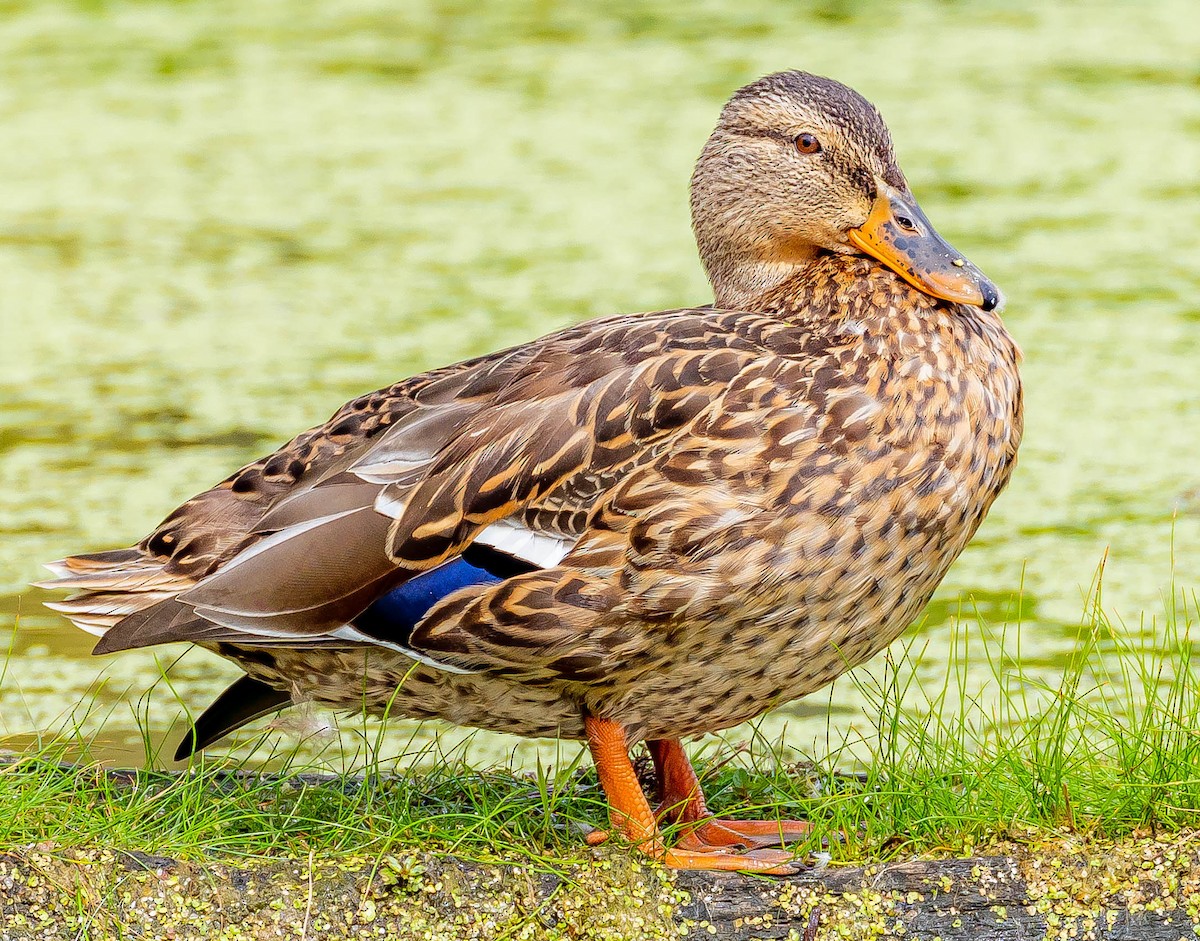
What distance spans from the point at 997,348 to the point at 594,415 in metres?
0.76

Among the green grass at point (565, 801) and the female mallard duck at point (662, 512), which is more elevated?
the female mallard duck at point (662, 512)

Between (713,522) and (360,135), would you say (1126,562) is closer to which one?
(713,522)

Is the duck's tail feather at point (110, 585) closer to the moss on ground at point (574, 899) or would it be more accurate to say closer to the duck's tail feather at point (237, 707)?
the duck's tail feather at point (237, 707)

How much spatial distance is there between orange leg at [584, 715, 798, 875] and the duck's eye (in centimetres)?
113

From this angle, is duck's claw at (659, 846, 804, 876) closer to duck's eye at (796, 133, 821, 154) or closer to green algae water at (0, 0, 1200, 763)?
green algae water at (0, 0, 1200, 763)

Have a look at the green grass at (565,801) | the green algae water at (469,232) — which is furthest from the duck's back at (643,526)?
the green algae water at (469,232)

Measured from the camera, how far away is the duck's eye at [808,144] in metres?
3.46

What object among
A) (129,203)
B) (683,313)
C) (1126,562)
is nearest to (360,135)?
(129,203)

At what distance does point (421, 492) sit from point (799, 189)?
3.02 ft

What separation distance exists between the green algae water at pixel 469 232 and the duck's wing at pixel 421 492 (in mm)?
→ 430

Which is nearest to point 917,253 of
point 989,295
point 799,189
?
point 989,295

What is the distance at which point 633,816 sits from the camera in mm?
3174

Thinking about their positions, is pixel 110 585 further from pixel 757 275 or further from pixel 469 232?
pixel 469 232

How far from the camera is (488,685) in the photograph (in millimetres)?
3176
